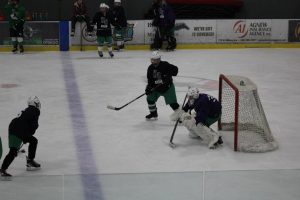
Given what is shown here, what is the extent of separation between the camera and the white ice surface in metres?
7.14

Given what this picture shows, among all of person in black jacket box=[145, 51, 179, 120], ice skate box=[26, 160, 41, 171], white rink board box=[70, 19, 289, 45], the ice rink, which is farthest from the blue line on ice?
white rink board box=[70, 19, 289, 45]

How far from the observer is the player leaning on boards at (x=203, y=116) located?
7.52 meters

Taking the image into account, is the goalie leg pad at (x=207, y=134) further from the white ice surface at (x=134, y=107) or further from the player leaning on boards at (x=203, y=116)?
the white ice surface at (x=134, y=107)

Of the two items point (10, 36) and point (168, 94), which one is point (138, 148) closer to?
point (168, 94)

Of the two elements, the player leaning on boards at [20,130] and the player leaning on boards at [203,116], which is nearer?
the player leaning on boards at [20,130]

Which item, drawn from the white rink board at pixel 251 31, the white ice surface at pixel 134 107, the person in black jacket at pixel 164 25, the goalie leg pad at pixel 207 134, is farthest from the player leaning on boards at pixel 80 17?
the goalie leg pad at pixel 207 134

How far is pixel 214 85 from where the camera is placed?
1163 centimetres

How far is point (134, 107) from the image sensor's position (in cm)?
991

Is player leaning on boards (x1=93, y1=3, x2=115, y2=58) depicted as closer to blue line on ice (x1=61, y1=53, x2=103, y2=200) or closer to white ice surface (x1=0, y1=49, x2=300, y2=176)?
white ice surface (x1=0, y1=49, x2=300, y2=176)

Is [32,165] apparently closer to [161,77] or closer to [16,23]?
[161,77]

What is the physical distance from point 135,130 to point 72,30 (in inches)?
305

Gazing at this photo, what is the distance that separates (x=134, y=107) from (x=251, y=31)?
24.5ft

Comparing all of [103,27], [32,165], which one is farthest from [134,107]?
[103,27]

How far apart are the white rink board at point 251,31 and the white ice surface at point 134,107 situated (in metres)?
0.48
